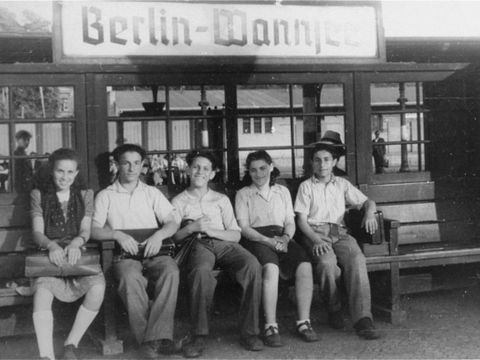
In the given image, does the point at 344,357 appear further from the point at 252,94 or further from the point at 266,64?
the point at 252,94

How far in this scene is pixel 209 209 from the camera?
15.3ft

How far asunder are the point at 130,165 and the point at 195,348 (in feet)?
4.84

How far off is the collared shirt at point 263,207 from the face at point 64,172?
4.39 ft

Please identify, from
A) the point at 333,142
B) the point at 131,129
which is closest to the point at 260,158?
the point at 333,142

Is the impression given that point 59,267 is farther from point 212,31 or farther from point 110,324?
point 212,31

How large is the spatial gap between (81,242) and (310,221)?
1.91m

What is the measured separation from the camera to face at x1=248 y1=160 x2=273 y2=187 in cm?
482

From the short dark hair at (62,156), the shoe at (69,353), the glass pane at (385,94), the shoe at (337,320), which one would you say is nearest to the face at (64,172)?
the short dark hair at (62,156)

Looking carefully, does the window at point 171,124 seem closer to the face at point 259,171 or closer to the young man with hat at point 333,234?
the face at point 259,171

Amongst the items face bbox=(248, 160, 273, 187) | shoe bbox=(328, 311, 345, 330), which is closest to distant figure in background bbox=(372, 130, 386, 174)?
face bbox=(248, 160, 273, 187)

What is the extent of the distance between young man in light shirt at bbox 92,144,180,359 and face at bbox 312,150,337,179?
1306mm

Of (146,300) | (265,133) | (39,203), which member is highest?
(265,133)

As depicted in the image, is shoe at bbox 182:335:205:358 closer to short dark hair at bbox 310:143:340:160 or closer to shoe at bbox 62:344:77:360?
shoe at bbox 62:344:77:360

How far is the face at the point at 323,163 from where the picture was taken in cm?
495
